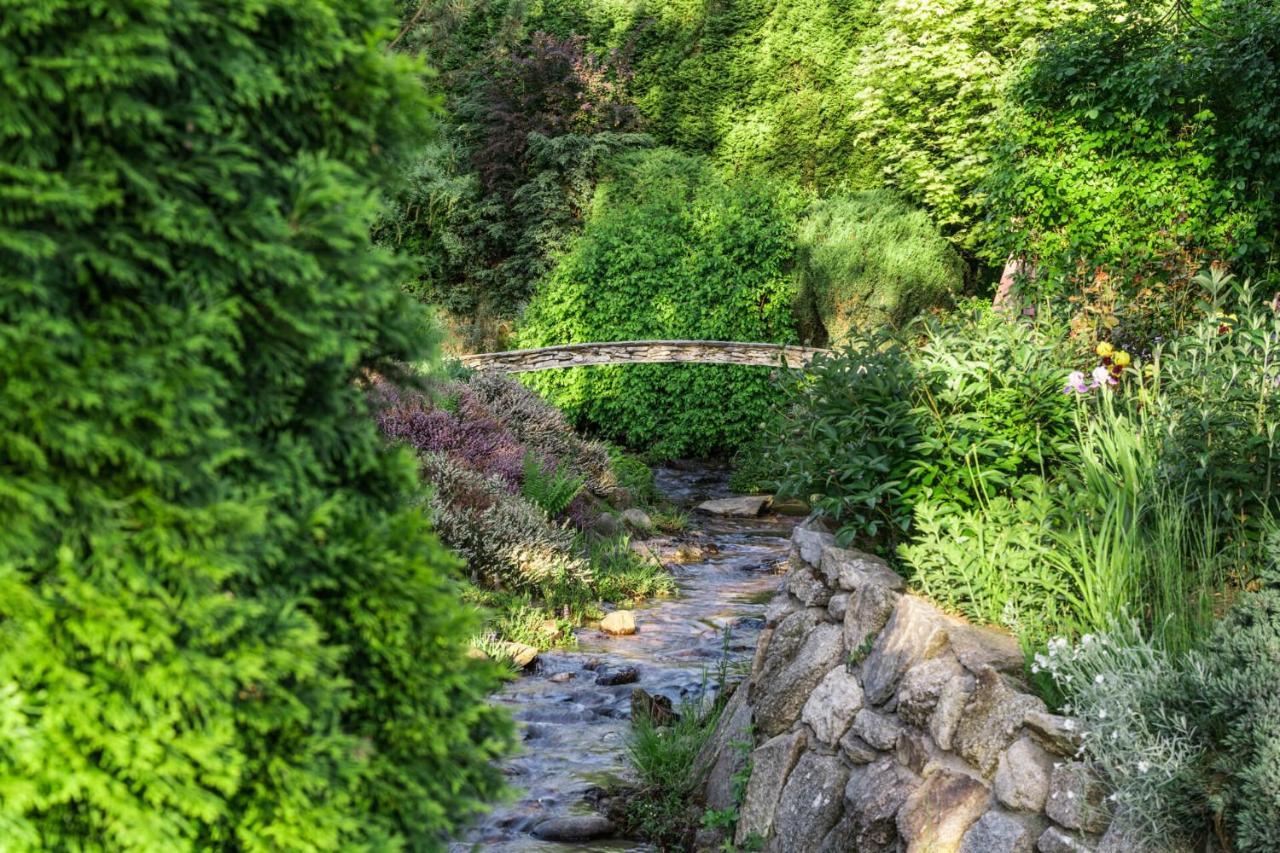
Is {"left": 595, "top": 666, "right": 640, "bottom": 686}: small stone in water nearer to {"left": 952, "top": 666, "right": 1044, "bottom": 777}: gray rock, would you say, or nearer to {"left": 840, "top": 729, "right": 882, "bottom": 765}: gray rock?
{"left": 840, "top": 729, "right": 882, "bottom": 765}: gray rock

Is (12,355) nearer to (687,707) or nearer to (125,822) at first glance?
(125,822)

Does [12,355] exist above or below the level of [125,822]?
above

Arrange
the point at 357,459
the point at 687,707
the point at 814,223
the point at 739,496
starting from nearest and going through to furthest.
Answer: the point at 357,459
the point at 687,707
the point at 739,496
the point at 814,223

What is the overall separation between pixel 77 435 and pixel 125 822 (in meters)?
0.63

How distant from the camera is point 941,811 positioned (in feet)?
11.0

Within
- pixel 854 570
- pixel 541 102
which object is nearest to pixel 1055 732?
pixel 854 570

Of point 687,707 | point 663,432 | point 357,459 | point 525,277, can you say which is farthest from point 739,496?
point 357,459

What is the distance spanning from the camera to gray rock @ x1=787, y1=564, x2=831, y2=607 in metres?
4.58

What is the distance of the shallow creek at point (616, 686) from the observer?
16.8ft

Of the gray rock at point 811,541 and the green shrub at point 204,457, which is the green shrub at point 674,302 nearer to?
the gray rock at point 811,541

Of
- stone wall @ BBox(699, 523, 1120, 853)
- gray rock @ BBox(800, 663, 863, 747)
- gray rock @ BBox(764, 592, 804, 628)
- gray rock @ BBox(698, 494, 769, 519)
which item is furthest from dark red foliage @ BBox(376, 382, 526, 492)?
gray rock @ BBox(800, 663, 863, 747)

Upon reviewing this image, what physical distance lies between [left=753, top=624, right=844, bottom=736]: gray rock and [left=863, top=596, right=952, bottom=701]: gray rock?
0.28m

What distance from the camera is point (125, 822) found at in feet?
5.83

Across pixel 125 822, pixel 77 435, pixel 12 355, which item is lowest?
pixel 125 822
